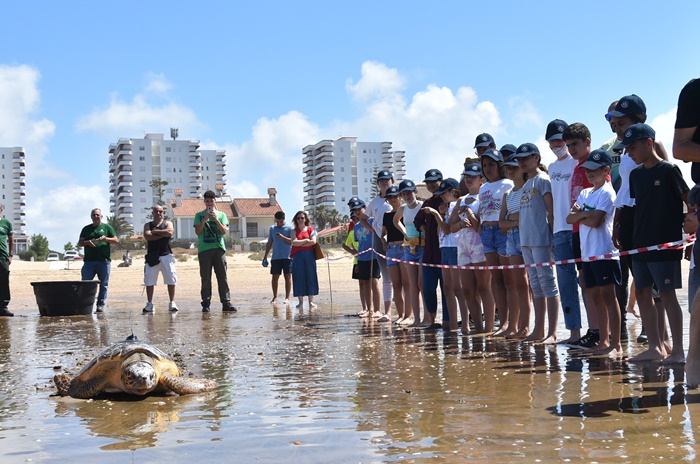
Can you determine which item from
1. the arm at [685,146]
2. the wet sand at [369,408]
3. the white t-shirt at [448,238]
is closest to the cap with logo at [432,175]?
the white t-shirt at [448,238]

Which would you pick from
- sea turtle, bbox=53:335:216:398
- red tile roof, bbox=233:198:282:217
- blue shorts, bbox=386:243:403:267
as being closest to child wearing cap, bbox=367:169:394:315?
blue shorts, bbox=386:243:403:267

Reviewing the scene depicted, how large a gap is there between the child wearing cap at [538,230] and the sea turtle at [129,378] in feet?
12.0

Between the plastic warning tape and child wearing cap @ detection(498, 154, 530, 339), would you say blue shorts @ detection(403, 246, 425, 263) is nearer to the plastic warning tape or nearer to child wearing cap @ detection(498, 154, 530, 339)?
the plastic warning tape

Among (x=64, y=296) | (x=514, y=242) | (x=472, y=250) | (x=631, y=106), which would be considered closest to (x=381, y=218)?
(x=472, y=250)

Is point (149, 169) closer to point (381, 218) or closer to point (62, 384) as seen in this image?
point (381, 218)

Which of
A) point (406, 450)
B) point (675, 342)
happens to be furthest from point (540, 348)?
point (406, 450)

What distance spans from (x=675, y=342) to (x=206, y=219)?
969 centimetres

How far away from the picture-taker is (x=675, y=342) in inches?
246

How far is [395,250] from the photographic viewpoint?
36.7 feet

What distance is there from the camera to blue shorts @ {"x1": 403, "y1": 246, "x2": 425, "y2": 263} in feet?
34.9

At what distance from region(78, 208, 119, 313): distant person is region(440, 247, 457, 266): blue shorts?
7.55 meters

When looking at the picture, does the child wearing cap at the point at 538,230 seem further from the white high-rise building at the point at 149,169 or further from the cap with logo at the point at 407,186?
the white high-rise building at the point at 149,169

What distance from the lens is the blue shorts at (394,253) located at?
11.1 meters

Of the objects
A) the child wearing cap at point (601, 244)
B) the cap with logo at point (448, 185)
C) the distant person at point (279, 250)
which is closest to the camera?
the child wearing cap at point (601, 244)
